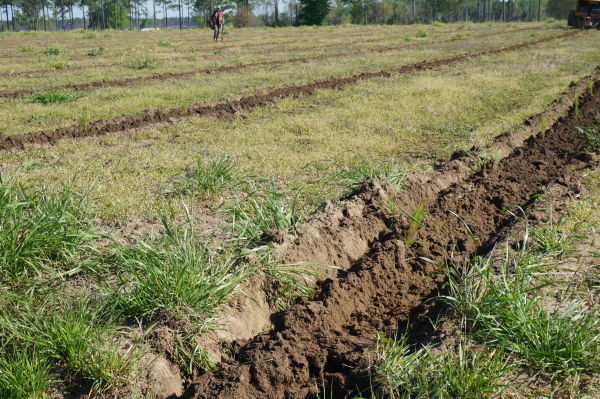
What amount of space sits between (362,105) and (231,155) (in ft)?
13.4

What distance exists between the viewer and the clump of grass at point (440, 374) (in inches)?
101

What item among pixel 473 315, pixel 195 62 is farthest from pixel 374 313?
pixel 195 62

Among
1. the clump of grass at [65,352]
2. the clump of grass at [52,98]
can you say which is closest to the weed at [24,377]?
the clump of grass at [65,352]

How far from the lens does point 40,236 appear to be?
3713 millimetres

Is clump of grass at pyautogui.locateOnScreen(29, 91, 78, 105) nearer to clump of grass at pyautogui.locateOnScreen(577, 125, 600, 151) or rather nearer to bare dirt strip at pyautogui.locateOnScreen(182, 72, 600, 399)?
bare dirt strip at pyautogui.locateOnScreen(182, 72, 600, 399)

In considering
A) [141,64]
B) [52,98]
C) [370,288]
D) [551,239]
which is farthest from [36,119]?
[551,239]

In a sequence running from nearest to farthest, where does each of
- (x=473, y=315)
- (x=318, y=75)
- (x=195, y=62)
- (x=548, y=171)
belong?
(x=473, y=315), (x=548, y=171), (x=318, y=75), (x=195, y=62)

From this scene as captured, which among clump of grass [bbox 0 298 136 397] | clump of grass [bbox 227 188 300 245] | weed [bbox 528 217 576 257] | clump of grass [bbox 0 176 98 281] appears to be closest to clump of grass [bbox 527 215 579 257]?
weed [bbox 528 217 576 257]

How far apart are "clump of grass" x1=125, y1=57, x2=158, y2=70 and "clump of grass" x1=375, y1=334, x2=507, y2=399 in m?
15.8

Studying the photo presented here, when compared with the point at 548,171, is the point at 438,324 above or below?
below

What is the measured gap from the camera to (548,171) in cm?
655

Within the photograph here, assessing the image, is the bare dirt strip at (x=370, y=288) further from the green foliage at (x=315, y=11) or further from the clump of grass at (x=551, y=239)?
the green foliage at (x=315, y=11)

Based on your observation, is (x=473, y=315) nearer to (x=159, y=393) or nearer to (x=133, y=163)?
(x=159, y=393)

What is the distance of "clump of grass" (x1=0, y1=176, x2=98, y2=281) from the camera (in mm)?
3584
